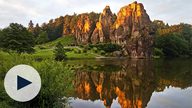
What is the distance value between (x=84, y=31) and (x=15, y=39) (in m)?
68.8

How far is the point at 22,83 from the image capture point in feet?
18.8

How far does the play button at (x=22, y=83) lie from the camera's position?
5.51m

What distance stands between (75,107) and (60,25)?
14324 cm

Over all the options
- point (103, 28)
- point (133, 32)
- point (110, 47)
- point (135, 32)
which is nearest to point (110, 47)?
point (110, 47)

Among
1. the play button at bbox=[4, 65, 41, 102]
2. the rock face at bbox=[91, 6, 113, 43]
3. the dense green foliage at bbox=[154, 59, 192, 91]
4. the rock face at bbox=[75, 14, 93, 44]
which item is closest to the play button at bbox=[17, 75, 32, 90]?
the play button at bbox=[4, 65, 41, 102]

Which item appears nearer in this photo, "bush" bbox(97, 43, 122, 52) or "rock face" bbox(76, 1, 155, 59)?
"rock face" bbox(76, 1, 155, 59)

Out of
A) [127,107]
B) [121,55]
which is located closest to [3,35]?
[127,107]

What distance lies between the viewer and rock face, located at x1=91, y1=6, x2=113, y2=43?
89.8 metres

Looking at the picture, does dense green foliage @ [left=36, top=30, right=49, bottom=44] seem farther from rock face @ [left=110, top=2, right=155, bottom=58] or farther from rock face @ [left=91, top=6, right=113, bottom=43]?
rock face @ [left=110, top=2, right=155, bottom=58]

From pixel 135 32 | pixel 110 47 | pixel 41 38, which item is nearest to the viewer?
pixel 110 47

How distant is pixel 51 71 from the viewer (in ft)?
20.1

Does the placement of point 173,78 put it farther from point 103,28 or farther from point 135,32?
point 103,28

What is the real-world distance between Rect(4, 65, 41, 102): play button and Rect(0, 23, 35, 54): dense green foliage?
36.6m

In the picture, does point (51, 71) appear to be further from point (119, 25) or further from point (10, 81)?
point (119, 25)
